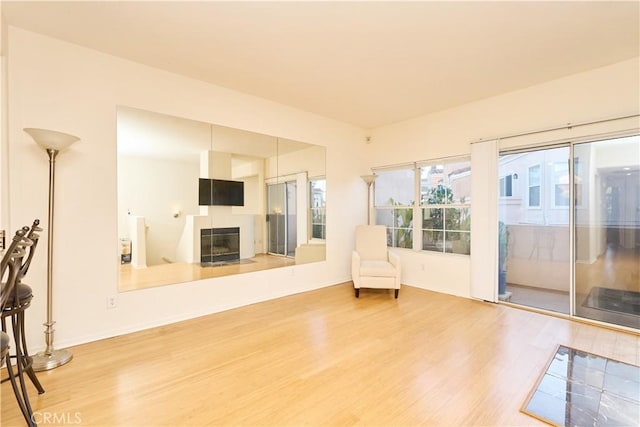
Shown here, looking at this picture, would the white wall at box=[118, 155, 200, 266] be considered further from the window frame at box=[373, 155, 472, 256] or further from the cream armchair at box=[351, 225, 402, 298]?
the window frame at box=[373, 155, 472, 256]

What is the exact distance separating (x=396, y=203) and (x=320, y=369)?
3.44 meters

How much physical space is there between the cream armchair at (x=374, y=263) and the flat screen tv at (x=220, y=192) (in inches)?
73.4

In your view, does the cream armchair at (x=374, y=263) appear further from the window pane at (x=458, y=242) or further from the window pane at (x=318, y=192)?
the window pane at (x=458, y=242)

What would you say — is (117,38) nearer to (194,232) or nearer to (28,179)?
(28,179)

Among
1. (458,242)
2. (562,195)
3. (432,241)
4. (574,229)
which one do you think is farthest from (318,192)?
(574,229)

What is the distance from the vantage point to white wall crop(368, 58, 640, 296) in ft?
9.60

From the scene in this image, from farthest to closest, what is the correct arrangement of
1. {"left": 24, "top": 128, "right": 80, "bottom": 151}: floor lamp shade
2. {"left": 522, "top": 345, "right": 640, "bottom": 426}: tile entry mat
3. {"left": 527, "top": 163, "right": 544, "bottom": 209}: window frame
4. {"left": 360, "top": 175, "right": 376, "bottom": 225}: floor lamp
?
{"left": 360, "top": 175, "right": 376, "bottom": 225}: floor lamp < {"left": 527, "top": 163, "right": 544, "bottom": 209}: window frame < {"left": 24, "top": 128, "right": 80, "bottom": 151}: floor lamp shade < {"left": 522, "top": 345, "right": 640, "bottom": 426}: tile entry mat

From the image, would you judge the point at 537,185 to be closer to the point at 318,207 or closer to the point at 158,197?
the point at 318,207

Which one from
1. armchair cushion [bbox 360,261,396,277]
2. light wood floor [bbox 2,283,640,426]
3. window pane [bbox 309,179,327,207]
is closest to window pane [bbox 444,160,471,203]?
armchair cushion [bbox 360,261,396,277]

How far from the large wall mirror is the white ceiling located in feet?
2.31

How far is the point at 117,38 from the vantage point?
2480 millimetres

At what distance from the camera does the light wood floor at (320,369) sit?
1.69m

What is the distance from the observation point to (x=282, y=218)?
13.8 ft

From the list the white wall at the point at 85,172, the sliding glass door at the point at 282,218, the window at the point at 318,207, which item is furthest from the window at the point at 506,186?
the white wall at the point at 85,172
